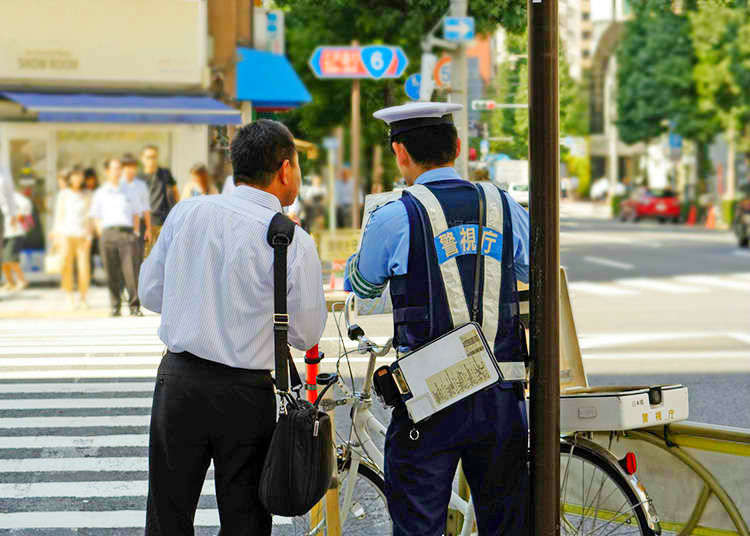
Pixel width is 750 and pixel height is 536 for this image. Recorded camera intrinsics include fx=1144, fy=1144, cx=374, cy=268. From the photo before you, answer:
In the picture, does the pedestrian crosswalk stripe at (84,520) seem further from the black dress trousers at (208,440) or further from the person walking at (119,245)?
the black dress trousers at (208,440)

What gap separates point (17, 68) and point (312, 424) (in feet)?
51.9

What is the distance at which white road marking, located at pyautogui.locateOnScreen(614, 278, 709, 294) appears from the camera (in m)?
17.2

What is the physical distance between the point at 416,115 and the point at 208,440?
1135 mm

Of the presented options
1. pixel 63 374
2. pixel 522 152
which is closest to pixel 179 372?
pixel 63 374

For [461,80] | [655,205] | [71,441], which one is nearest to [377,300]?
[71,441]

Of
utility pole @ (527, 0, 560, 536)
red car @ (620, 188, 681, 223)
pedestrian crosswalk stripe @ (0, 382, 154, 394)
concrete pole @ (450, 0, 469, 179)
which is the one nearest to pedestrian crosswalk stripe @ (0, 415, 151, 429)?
pedestrian crosswalk stripe @ (0, 382, 154, 394)

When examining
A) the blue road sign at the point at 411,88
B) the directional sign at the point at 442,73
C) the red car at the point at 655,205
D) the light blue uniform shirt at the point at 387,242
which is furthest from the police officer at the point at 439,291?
the red car at the point at 655,205

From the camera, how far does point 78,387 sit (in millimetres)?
6980

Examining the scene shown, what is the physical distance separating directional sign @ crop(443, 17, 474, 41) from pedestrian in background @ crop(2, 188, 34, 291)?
22.0ft

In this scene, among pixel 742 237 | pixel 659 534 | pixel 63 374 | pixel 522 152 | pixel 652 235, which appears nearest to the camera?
pixel 659 534

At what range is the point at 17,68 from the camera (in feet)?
58.4

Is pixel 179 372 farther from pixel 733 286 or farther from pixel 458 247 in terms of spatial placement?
pixel 733 286

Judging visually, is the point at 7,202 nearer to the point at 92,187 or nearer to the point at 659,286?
the point at 92,187

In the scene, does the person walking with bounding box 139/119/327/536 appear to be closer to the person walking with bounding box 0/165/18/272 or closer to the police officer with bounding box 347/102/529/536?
the police officer with bounding box 347/102/529/536
